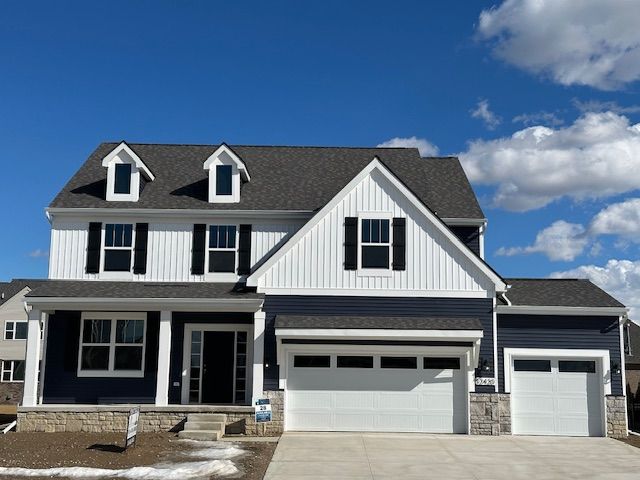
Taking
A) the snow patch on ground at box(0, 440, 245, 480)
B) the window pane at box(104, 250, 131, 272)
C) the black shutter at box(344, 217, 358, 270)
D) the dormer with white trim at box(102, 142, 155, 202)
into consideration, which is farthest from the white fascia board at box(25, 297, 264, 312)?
the snow patch on ground at box(0, 440, 245, 480)

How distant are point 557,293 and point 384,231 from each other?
5525mm

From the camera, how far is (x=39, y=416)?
17750mm

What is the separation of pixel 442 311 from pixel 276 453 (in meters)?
6.31

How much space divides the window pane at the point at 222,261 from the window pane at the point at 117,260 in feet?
8.14

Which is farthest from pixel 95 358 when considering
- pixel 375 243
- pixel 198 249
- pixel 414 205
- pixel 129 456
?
pixel 414 205

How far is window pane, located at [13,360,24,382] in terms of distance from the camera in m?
40.3

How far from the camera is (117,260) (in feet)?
67.6

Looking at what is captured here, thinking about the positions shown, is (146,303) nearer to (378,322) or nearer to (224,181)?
(224,181)

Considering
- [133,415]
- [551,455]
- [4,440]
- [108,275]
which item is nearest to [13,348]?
[108,275]

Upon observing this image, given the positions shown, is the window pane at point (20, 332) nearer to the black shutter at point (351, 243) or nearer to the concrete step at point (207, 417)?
the concrete step at point (207, 417)

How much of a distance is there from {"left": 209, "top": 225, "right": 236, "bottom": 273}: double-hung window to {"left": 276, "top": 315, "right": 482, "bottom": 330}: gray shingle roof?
3.07 meters

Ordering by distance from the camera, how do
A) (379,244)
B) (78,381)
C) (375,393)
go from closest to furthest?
(375,393) → (379,244) → (78,381)

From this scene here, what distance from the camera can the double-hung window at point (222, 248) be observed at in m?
20.5

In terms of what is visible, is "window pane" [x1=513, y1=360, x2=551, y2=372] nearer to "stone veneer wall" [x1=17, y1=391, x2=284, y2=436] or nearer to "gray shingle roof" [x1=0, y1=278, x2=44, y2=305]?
"stone veneer wall" [x1=17, y1=391, x2=284, y2=436]
